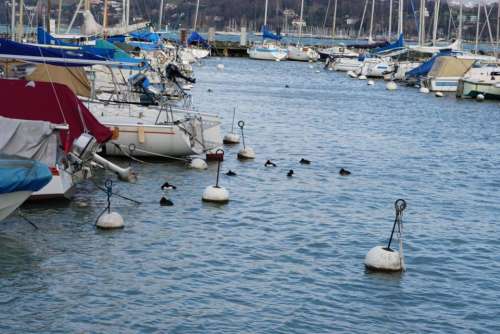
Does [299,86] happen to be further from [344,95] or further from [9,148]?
[9,148]

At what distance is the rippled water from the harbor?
58 millimetres

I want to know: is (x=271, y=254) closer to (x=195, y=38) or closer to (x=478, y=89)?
(x=478, y=89)

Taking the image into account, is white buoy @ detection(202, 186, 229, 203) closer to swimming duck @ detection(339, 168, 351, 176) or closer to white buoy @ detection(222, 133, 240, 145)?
swimming duck @ detection(339, 168, 351, 176)

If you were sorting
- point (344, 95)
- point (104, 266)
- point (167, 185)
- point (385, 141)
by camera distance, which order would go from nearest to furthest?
point (104, 266) → point (167, 185) → point (385, 141) → point (344, 95)

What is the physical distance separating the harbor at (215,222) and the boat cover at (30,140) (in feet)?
0.12

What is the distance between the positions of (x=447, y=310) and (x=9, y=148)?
1206cm

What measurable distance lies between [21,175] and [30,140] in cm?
481

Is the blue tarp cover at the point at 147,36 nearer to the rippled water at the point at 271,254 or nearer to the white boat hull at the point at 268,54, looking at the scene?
the rippled water at the point at 271,254

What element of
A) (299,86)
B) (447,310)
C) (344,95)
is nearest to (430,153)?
(447,310)

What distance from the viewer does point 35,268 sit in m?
20.2

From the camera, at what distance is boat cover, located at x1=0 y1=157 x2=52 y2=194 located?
20.0m

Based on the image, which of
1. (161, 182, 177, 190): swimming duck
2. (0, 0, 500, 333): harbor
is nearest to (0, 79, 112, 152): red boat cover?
(0, 0, 500, 333): harbor

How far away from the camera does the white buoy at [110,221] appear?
77.8ft

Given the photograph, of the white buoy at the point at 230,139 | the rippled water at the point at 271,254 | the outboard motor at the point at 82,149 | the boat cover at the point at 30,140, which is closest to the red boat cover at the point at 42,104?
the outboard motor at the point at 82,149
